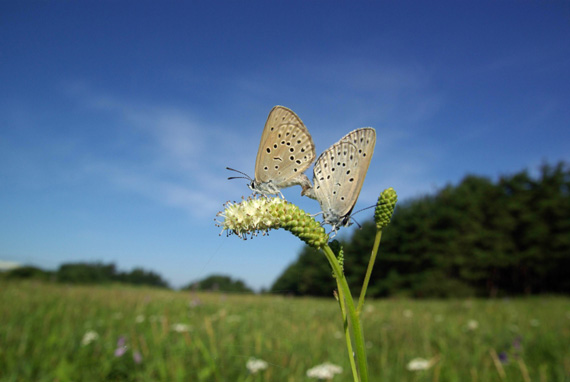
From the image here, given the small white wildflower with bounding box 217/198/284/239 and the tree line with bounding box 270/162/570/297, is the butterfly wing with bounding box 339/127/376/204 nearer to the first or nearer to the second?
the small white wildflower with bounding box 217/198/284/239

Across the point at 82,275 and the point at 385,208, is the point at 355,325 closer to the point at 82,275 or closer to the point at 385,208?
the point at 385,208

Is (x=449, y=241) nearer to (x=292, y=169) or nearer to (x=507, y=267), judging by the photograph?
(x=507, y=267)

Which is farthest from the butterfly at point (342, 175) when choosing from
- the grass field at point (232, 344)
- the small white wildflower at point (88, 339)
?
the small white wildflower at point (88, 339)

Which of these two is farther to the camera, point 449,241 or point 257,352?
point 449,241

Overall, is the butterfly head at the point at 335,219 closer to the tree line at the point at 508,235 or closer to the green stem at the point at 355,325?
the green stem at the point at 355,325

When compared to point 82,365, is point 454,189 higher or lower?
higher

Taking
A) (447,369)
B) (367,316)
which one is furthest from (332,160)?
(367,316)
